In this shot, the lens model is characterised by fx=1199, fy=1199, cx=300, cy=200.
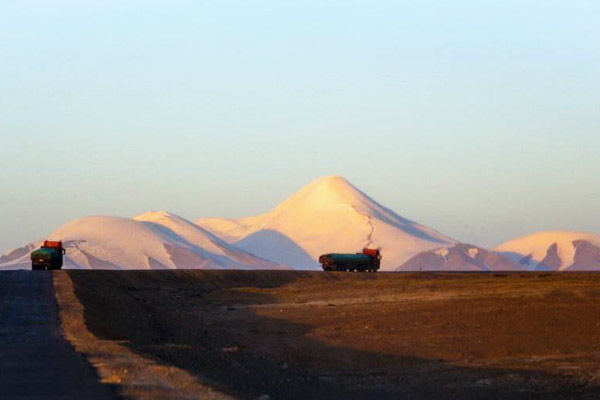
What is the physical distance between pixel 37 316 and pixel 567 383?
1713 cm

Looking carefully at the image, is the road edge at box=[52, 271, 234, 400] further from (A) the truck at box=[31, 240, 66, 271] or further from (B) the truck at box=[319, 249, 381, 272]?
(B) the truck at box=[319, 249, 381, 272]

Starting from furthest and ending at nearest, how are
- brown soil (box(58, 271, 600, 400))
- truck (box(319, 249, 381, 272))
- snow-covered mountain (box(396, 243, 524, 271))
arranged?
snow-covered mountain (box(396, 243, 524, 271)), truck (box(319, 249, 381, 272)), brown soil (box(58, 271, 600, 400))

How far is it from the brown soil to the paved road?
1721mm

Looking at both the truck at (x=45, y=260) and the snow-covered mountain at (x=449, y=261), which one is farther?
the snow-covered mountain at (x=449, y=261)

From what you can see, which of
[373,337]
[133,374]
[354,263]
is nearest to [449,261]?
[354,263]

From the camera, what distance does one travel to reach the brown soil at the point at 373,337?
1222 inches

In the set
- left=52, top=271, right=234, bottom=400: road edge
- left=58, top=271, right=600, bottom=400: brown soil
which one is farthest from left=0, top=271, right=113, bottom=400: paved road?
left=58, top=271, right=600, bottom=400: brown soil

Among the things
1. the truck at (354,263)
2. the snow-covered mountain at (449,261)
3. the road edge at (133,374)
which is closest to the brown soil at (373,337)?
the road edge at (133,374)

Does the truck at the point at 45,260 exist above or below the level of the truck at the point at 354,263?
above

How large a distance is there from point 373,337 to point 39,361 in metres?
22.2

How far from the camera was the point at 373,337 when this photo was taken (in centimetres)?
4434

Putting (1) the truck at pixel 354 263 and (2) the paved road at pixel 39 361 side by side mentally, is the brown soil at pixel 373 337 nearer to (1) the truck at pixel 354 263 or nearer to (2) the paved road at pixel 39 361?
(2) the paved road at pixel 39 361

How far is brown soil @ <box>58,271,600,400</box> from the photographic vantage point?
31031mm

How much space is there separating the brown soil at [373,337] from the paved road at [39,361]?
5.65 feet
